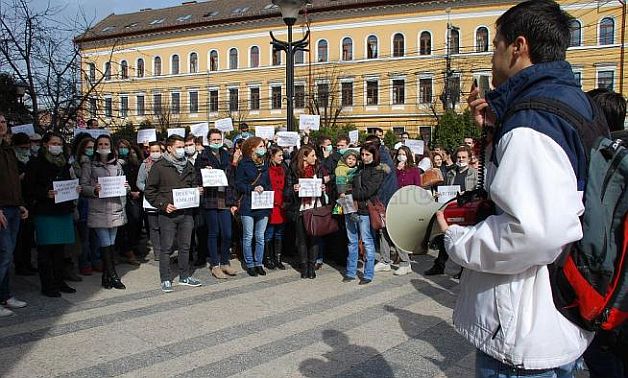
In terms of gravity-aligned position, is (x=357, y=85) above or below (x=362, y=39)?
below

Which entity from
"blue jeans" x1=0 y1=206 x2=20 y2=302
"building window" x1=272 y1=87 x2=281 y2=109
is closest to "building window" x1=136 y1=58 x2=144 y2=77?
"building window" x1=272 y1=87 x2=281 y2=109

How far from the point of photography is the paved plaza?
4688mm

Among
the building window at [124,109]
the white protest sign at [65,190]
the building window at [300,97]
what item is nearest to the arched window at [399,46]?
the building window at [300,97]

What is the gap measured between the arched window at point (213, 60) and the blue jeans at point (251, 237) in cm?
5720

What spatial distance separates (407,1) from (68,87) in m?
47.7

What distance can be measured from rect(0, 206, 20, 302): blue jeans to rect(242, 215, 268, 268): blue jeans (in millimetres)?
3143

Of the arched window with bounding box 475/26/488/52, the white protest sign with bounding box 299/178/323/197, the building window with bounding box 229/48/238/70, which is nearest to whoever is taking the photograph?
the white protest sign with bounding box 299/178/323/197

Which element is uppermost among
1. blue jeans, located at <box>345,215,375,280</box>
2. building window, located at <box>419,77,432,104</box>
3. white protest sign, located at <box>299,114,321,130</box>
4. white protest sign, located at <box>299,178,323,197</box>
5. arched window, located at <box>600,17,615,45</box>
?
arched window, located at <box>600,17,615,45</box>

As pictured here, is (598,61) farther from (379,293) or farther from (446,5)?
(379,293)

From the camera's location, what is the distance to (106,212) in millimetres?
7441

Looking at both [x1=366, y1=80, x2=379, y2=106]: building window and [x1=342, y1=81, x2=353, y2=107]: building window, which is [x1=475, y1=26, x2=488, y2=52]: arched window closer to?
[x1=366, y1=80, x2=379, y2=106]: building window

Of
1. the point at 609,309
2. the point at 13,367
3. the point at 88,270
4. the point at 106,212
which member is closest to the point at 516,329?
the point at 609,309

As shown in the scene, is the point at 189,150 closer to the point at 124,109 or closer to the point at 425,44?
the point at 124,109

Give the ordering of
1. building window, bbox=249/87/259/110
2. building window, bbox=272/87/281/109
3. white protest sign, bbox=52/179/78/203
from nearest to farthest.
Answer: white protest sign, bbox=52/179/78/203
building window, bbox=272/87/281/109
building window, bbox=249/87/259/110
